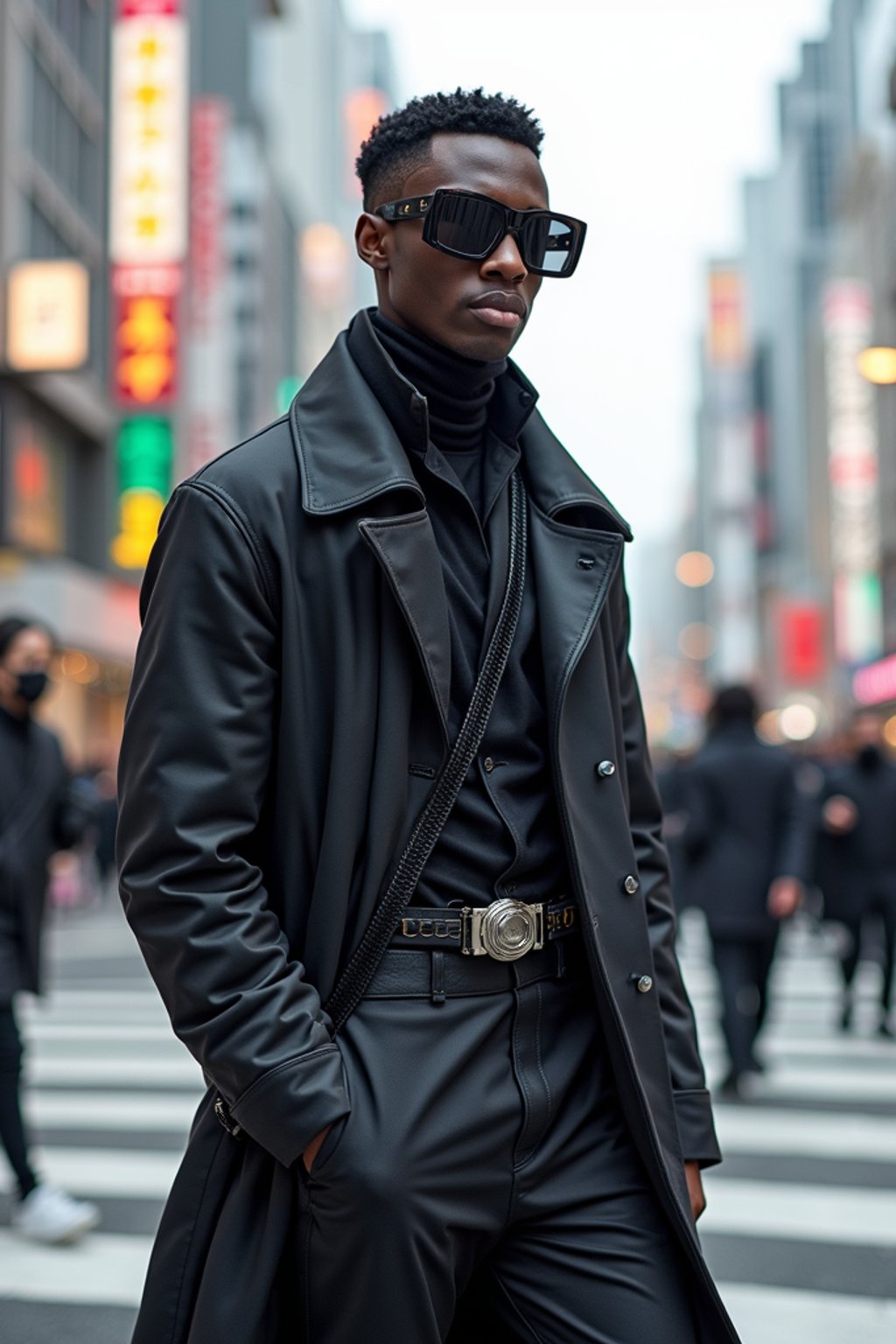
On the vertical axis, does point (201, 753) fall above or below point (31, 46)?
below

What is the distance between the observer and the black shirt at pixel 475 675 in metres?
2.03

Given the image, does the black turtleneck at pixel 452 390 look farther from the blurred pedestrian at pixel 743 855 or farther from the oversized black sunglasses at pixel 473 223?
the blurred pedestrian at pixel 743 855

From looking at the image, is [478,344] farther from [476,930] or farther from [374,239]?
[476,930]

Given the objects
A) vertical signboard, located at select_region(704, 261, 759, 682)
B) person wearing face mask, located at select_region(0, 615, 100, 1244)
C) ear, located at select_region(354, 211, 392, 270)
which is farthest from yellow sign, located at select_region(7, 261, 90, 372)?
vertical signboard, located at select_region(704, 261, 759, 682)

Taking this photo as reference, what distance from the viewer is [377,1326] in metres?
1.83

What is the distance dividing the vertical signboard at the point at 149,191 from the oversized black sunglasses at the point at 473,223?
25217 mm

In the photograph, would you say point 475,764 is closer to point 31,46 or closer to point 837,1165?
point 837,1165

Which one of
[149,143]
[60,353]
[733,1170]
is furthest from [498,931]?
[149,143]

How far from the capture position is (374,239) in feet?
7.21

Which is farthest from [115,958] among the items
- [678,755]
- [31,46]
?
[31,46]

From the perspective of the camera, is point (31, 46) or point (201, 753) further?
point (31, 46)

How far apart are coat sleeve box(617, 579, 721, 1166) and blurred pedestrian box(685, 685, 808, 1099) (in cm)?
523

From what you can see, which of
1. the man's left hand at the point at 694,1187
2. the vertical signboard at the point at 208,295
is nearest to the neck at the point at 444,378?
the man's left hand at the point at 694,1187

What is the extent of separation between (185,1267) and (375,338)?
129 centimetres
